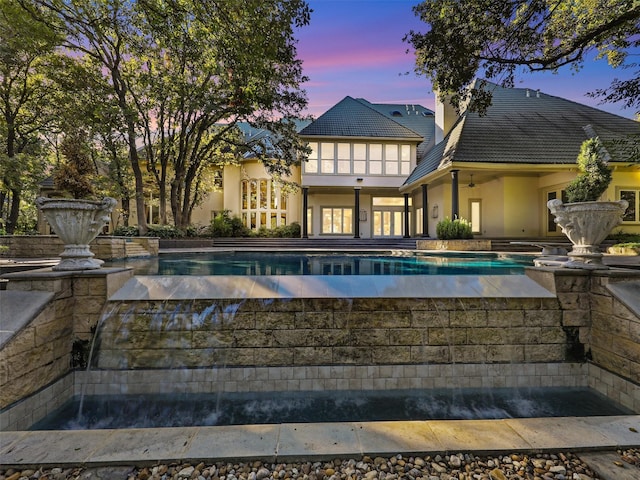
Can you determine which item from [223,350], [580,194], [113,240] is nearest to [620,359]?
[223,350]

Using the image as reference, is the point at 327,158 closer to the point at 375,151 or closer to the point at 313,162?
the point at 313,162

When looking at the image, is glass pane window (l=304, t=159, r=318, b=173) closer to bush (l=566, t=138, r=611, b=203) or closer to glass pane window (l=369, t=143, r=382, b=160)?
glass pane window (l=369, t=143, r=382, b=160)

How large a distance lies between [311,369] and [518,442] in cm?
206

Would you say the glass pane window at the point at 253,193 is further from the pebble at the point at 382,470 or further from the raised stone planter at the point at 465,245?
the pebble at the point at 382,470

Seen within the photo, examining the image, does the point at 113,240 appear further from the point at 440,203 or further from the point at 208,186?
the point at 440,203

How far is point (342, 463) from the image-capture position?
1.96 m

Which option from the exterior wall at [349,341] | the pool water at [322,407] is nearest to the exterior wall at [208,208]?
the exterior wall at [349,341]

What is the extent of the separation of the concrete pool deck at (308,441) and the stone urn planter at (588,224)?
215 cm

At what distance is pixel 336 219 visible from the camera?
20156 millimetres

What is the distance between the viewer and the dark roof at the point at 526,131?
12969 mm

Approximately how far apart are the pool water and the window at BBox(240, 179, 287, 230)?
17621mm

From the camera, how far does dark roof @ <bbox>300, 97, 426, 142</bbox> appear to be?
699 inches

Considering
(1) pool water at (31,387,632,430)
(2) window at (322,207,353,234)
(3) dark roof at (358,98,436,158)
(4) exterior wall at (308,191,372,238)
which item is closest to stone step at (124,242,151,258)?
(1) pool water at (31,387,632,430)

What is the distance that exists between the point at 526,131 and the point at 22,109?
2563 centimetres
